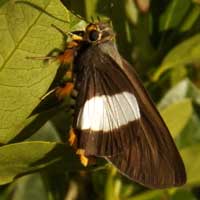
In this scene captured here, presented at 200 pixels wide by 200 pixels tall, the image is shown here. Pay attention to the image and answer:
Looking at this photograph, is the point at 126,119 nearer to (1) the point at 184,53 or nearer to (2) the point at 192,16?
(1) the point at 184,53

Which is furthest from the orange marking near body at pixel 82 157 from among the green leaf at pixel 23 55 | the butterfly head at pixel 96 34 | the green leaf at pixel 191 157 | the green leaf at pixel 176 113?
the green leaf at pixel 191 157

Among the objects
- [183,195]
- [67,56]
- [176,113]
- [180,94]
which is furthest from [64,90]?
[183,195]

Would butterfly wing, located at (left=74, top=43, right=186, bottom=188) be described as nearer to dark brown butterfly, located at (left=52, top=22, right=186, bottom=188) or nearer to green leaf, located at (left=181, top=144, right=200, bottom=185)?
dark brown butterfly, located at (left=52, top=22, right=186, bottom=188)

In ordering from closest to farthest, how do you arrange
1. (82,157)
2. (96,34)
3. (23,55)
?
(23,55)
(82,157)
(96,34)

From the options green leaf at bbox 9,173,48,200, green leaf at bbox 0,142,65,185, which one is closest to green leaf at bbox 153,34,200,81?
green leaf at bbox 9,173,48,200

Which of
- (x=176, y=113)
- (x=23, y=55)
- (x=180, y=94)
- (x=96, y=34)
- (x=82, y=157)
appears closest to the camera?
(x=23, y=55)

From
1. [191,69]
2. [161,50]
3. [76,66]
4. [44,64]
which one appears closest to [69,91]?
[76,66]
